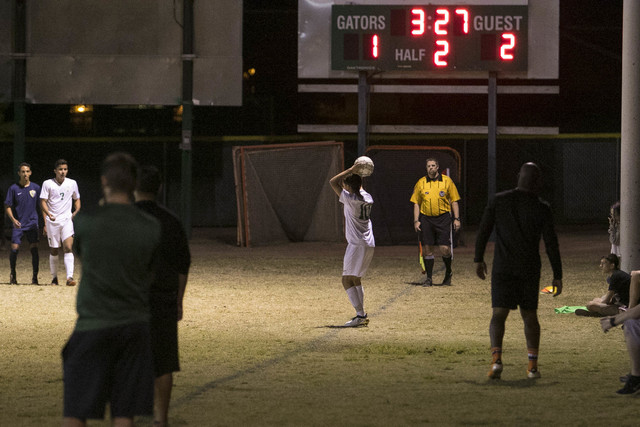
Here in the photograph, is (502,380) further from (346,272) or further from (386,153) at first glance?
(386,153)

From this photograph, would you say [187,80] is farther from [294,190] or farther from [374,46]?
[374,46]

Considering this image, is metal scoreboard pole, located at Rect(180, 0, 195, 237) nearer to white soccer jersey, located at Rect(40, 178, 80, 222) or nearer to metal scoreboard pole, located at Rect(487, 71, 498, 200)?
metal scoreboard pole, located at Rect(487, 71, 498, 200)

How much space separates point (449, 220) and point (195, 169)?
15071 millimetres

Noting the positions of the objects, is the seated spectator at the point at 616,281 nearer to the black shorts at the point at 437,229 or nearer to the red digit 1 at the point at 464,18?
the black shorts at the point at 437,229

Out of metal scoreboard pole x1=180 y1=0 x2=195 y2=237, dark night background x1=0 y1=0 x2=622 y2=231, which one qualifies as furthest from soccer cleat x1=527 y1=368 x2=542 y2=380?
dark night background x1=0 y1=0 x2=622 y2=231

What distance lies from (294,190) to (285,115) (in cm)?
688

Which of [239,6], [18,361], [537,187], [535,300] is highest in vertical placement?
[239,6]

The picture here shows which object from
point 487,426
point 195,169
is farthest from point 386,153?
point 487,426

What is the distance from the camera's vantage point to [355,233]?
1210cm

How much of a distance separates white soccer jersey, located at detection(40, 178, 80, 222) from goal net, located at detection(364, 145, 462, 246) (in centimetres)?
983

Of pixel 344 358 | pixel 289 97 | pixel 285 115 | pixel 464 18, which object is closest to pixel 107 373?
pixel 344 358

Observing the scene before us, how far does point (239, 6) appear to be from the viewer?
84.5ft

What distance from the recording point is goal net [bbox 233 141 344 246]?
82.0 feet

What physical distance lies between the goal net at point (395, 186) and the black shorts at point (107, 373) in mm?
19532
